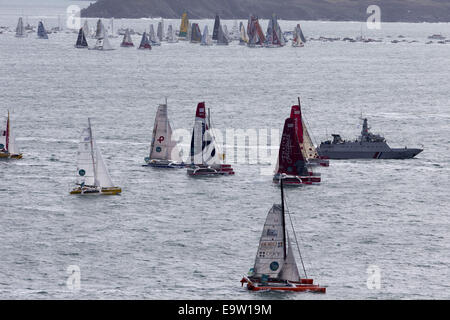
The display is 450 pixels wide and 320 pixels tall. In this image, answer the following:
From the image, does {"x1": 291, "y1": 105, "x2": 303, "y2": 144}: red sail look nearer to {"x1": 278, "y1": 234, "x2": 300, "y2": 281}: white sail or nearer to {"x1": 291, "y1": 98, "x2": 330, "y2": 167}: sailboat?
{"x1": 291, "y1": 98, "x2": 330, "y2": 167}: sailboat

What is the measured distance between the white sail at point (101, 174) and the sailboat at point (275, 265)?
2959 centimetres

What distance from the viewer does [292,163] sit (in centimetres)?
8906

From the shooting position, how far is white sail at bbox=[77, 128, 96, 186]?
272 ft

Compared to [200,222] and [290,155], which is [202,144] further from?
[200,222]

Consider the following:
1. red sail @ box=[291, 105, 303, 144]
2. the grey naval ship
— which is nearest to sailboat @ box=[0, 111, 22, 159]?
red sail @ box=[291, 105, 303, 144]

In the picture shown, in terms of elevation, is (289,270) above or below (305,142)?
below

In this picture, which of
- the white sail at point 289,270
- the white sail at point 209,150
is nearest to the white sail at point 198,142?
the white sail at point 209,150

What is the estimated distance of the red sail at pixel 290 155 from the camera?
88.2 meters

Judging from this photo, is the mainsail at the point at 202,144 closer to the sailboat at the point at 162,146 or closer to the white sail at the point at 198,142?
the white sail at the point at 198,142

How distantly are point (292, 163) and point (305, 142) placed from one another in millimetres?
10523

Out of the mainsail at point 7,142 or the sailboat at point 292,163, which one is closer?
the sailboat at point 292,163

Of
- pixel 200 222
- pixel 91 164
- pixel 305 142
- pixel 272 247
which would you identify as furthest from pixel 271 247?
pixel 305 142

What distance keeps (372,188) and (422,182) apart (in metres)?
6.69
